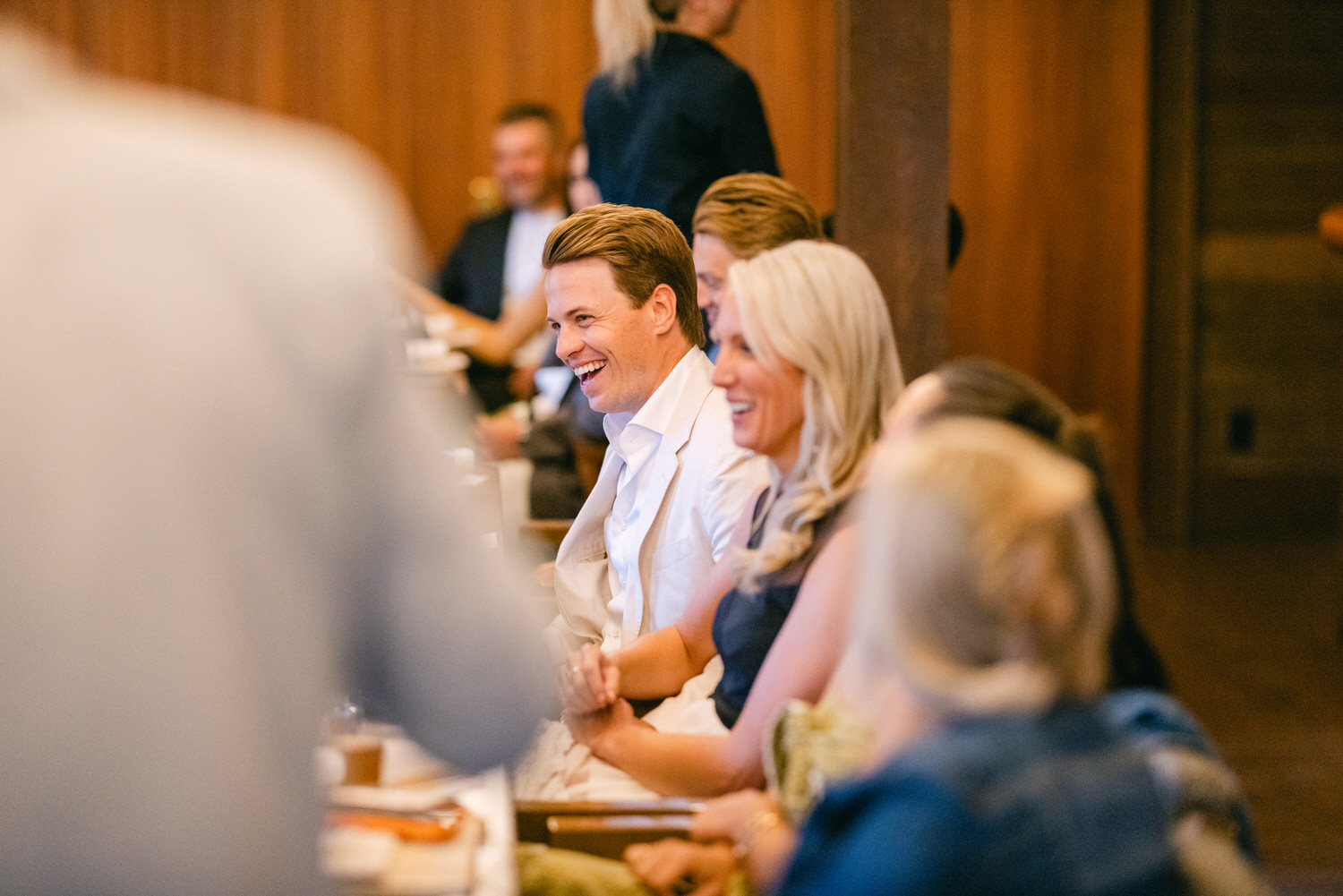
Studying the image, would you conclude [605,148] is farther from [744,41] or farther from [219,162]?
[744,41]

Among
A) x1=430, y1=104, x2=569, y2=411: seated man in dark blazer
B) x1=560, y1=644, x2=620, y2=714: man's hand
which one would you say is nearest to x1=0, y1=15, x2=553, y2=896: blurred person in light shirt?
x1=560, y1=644, x2=620, y2=714: man's hand

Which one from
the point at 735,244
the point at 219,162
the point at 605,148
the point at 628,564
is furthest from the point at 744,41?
the point at 219,162

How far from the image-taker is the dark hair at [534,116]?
5.05 m

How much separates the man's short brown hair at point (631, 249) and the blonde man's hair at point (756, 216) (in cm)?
26

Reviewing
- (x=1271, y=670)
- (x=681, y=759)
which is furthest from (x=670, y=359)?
(x=1271, y=670)

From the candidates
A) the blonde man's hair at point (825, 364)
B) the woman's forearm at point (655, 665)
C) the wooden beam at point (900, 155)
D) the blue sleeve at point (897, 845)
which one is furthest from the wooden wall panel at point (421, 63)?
the blue sleeve at point (897, 845)

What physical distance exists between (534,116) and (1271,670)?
10.5 ft

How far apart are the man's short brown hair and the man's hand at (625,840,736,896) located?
1004mm

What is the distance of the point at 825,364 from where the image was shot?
1.65 metres

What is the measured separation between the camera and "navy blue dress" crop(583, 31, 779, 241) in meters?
2.84

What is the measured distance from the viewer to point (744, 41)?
18.7 ft

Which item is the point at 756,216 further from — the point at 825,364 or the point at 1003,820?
the point at 1003,820

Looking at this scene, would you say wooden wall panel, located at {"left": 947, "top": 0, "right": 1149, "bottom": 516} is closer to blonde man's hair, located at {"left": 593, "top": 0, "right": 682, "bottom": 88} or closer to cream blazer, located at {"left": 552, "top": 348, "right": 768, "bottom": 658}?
blonde man's hair, located at {"left": 593, "top": 0, "right": 682, "bottom": 88}

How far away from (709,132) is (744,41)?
9.90ft
